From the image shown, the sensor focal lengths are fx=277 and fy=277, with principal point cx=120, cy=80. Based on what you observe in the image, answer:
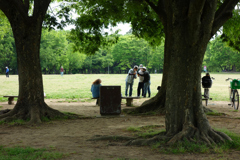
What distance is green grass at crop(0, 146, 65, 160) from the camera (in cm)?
503

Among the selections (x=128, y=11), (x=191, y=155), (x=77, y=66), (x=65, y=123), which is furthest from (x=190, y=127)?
(x=77, y=66)

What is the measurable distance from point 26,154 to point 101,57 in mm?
93773

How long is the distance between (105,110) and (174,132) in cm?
475

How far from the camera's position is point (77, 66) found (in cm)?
9125

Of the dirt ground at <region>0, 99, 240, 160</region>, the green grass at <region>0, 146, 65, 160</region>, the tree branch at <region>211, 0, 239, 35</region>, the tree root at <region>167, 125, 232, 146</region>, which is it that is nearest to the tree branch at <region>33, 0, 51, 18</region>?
the dirt ground at <region>0, 99, 240, 160</region>

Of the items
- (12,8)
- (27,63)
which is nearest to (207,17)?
(27,63)

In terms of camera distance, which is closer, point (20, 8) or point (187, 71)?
point (187, 71)

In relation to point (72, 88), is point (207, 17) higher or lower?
higher

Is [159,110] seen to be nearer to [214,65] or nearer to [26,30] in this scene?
[26,30]

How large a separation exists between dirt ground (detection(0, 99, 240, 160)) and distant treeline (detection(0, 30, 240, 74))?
2374 inches

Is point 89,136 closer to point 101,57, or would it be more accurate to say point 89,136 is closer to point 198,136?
point 198,136

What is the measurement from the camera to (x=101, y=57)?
9844 centimetres

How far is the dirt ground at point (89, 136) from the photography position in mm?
5281

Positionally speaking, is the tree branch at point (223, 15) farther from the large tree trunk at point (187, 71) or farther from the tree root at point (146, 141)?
the tree root at point (146, 141)
